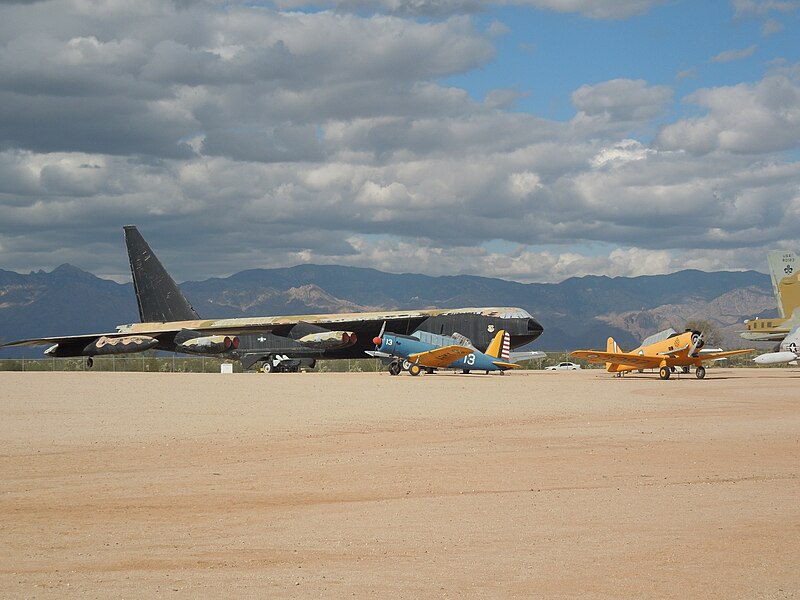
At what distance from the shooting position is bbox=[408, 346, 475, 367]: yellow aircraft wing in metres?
43.6

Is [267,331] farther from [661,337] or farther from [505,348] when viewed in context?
[661,337]

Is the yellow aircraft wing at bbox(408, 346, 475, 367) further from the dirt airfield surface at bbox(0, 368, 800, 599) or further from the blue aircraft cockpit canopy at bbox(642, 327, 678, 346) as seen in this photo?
the dirt airfield surface at bbox(0, 368, 800, 599)

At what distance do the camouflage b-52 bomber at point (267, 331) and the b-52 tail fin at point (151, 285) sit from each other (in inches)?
2.7

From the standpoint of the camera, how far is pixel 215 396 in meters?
28.3

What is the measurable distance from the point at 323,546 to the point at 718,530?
3850mm

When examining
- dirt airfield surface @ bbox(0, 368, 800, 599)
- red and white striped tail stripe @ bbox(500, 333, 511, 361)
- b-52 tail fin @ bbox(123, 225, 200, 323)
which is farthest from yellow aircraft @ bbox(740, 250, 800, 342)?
dirt airfield surface @ bbox(0, 368, 800, 599)

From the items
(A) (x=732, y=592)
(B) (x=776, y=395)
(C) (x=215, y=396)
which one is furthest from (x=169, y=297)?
(A) (x=732, y=592)

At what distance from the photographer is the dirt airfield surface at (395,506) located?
7414 mm

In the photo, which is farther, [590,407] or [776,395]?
[776,395]

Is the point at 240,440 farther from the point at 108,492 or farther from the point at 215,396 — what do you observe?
the point at 215,396

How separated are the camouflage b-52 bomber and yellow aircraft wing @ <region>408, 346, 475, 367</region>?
896cm

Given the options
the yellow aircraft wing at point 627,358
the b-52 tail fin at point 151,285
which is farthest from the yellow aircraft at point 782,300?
the b-52 tail fin at point 151,285

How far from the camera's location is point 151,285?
2574 inches

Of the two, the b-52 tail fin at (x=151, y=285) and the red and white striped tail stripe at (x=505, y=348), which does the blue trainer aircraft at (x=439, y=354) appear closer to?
the red and white striped tail stripe at (x=505, y=348)
